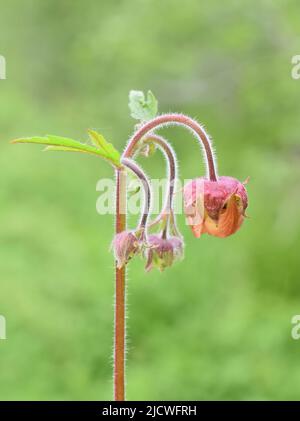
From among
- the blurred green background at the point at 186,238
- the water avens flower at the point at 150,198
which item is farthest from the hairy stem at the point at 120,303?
the blurred green background at the point at 186,238

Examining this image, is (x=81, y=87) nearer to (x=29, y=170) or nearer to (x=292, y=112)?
(x=29, y=170)

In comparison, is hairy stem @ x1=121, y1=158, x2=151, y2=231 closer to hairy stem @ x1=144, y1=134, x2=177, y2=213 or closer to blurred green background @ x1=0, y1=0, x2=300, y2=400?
hairy stem @ x1=144, y1=134, x2=177, y2=213

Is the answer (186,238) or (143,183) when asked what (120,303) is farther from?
(186,238)

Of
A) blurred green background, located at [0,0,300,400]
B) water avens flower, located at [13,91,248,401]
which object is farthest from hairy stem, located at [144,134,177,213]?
blurred green background, located at [0,0,300,400]

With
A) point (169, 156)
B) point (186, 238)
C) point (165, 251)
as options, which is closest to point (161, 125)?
point (169, 156)

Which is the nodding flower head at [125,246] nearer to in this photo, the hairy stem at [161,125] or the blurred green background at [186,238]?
the hairy stem at [161,125]
